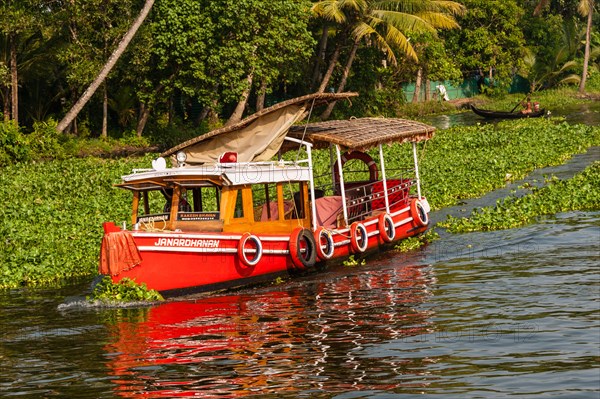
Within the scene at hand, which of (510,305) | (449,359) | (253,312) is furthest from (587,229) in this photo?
(449,359)

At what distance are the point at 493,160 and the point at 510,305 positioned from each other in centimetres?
1843

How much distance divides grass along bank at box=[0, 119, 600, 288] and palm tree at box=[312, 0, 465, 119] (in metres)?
9.42

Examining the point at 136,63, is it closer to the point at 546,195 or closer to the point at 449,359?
the point at 546,195

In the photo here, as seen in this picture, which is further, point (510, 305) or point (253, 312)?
point (253, 312)

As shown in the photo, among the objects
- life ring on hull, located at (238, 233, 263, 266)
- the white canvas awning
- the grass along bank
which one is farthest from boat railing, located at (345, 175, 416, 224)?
life ring on hull, located at (238, 233, 263, 266)

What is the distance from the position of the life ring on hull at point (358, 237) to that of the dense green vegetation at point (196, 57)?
63.9 feet

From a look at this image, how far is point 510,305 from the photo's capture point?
15469mm

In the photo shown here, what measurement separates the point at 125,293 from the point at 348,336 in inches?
180

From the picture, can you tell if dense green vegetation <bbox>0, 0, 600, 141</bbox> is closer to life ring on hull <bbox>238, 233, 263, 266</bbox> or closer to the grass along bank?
the grass along bank

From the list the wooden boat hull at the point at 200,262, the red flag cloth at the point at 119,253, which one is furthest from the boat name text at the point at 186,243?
the red flag cloth at the point at 119,253

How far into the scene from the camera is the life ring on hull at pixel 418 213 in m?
23.1

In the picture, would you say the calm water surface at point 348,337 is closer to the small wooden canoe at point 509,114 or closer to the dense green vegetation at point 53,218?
the dense green vegetation at point 53,218

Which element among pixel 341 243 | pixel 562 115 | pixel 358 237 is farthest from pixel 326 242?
pixel 562 115

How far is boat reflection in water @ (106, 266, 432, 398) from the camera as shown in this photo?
39.6ft
